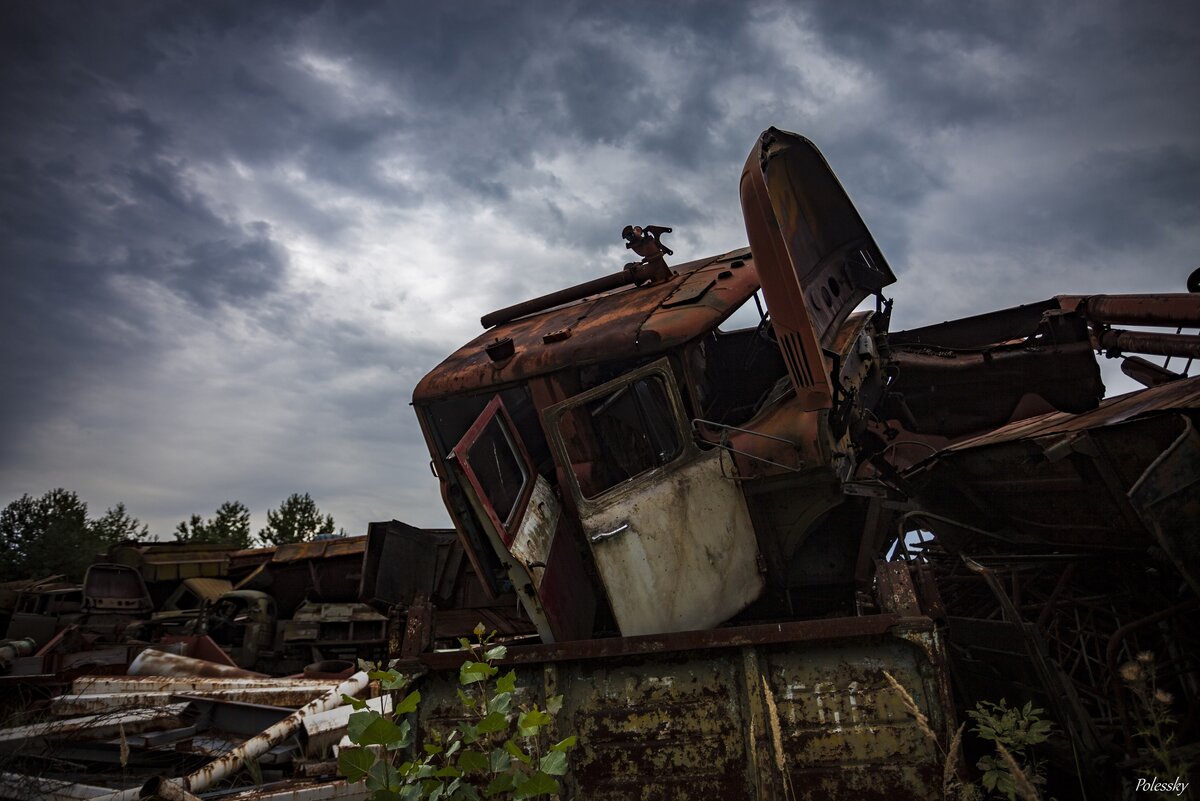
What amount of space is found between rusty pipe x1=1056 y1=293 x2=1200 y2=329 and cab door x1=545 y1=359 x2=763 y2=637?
3.35 metres

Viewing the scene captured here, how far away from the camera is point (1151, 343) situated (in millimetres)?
5273

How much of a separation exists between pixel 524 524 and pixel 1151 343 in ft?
16.3

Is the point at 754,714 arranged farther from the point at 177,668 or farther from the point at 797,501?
the point at 177,668

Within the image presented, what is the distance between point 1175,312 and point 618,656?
14.7ft

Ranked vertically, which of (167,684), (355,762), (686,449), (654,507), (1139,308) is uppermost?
(1139,308)

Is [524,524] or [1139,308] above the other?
[1139,308]


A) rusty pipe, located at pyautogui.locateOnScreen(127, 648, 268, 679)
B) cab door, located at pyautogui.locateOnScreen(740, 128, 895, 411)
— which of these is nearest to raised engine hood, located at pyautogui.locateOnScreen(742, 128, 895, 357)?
cab door, located at pyautogui.locateOnScreen(740, 128, 895, 411)

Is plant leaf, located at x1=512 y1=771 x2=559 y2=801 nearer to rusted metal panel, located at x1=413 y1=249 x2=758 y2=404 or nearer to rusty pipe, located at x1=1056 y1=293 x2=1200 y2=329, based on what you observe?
rusted metal panel, located at x1=413 y1=249 x2=758 y2=404

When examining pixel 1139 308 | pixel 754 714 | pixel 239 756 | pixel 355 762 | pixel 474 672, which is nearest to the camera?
pixel 355 762

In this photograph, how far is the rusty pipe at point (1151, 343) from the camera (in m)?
4.95

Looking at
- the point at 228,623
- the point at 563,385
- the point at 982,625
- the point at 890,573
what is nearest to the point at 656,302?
the point at 563,385

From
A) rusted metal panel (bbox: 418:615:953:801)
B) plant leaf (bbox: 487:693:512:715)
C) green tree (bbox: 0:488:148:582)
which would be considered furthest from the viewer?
green tree (bbox: 0:488:148:582)

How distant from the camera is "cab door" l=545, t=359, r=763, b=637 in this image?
12.5 ft

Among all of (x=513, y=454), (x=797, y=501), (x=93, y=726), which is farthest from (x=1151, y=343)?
(x=93, y=726)
